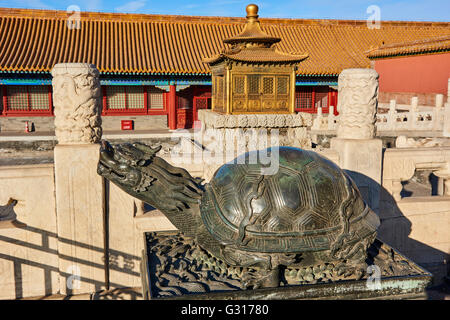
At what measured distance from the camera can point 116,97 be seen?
1712 centimetres

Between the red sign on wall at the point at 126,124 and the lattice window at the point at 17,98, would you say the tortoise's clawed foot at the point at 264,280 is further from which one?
the lattice window at the point at 17,98

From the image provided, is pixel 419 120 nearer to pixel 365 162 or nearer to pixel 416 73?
pixel 416 73

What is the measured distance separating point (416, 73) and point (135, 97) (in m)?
12.0

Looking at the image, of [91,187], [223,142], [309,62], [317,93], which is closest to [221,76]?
[223,142]

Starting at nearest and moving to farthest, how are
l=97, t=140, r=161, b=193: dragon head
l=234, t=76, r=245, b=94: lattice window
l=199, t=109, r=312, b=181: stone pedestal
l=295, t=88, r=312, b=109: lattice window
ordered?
l=97, t=140, r=161, b=193: dragon head → l=199, t=109, r=312, b=181: stone pedestal → l=234, t=76, r=245, b=94: lattice window → l=295, t=88, r=312, b=109: lattice window

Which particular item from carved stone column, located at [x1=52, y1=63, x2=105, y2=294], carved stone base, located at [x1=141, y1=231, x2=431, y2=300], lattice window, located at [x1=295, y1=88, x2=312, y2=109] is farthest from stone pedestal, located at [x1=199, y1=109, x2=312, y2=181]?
carved stone base, located at [x1=141, y1=231, x2=431, y2=300]

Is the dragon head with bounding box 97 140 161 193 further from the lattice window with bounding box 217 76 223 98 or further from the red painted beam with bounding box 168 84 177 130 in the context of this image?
the red painted beam with bounding box 168 84 177 130

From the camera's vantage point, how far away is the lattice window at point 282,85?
12.6 metres

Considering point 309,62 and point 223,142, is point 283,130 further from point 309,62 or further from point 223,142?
point 309,62

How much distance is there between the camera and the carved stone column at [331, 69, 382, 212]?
171 inches

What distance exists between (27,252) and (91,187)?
2.95ft

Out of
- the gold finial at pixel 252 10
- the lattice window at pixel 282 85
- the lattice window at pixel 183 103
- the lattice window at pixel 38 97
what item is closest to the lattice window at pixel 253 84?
the lattice window at pixel 282 85

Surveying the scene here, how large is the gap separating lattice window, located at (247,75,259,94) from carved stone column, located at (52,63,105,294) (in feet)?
29.1

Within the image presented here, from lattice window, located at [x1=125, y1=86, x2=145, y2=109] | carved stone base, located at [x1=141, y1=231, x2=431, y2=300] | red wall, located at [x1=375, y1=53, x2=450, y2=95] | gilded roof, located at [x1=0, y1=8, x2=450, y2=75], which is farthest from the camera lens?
lattice window, located at [x1=125, y1=86, x2=145, y2=109]
